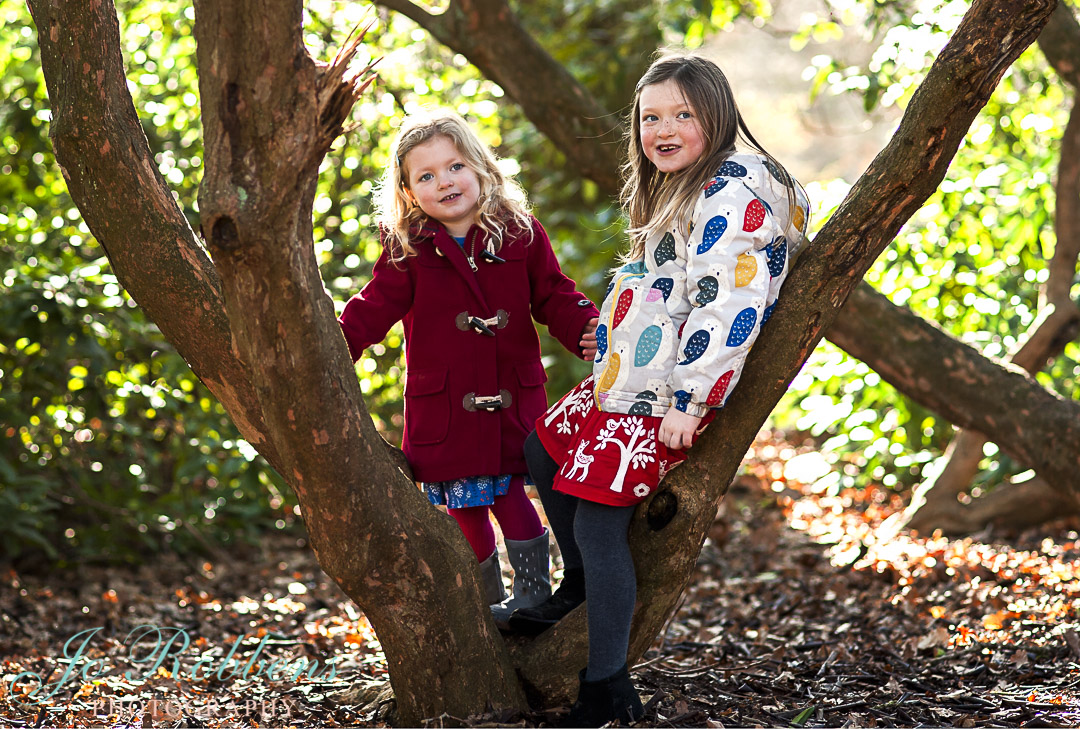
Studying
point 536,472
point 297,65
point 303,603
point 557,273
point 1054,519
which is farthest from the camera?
point 1054,519

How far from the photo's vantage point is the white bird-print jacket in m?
2.23

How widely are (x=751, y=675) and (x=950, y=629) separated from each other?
98 cm

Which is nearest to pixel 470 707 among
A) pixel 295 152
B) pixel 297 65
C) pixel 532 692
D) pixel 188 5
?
pixel 532 692

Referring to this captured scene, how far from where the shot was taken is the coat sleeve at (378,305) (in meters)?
2.63

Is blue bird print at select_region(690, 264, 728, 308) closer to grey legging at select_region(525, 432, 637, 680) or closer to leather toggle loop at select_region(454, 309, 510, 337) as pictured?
grey legging at select_region(525, 432, 637, 680)

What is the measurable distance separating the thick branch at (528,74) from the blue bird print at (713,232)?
1928 mm

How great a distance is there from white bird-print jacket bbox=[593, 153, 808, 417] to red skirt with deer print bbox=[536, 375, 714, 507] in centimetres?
4

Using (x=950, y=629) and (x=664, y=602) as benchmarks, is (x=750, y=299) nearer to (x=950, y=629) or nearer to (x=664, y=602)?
(x=664, y=602)

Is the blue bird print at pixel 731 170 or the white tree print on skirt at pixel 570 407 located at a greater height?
the blue bird print at pixel 731 170

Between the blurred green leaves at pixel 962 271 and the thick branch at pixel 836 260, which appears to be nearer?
the thick branch at pixel 836 260

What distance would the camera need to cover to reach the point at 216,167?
179cm

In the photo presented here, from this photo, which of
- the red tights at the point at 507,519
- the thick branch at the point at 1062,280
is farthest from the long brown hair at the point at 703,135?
the thick branch at the point at 1062,280

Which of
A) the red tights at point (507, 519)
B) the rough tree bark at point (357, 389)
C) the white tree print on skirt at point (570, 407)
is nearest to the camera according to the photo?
the rough tree bark at point (357, 389)

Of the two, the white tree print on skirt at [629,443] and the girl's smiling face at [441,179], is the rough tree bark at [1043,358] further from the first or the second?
the girl's smiling face at [441,179]
